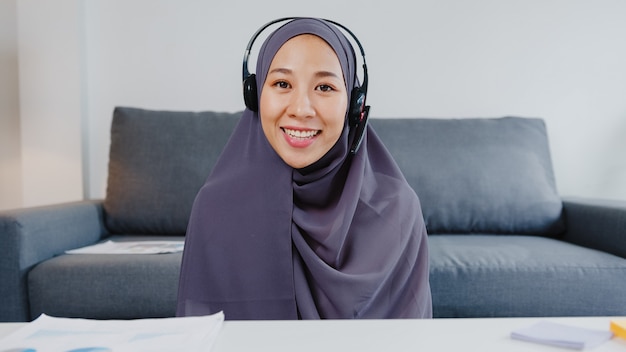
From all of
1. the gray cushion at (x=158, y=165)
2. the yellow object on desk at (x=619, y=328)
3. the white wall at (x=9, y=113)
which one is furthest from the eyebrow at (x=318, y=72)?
the white wall at (x=9, y=113)

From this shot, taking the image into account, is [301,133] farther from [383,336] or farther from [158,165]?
[158,165]

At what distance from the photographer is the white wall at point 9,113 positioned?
2.81 meters

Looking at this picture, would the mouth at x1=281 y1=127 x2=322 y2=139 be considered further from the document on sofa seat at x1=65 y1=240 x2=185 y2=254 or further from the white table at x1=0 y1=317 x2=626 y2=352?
the document on sofa seat at x1=65 y1=240 x2=185 y2=254

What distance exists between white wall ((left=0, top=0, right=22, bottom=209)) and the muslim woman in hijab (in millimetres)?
2101

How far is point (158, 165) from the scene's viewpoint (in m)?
2.37

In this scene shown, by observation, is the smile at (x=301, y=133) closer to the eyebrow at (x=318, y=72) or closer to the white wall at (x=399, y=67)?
the eyebrow at (x=318, y=72)

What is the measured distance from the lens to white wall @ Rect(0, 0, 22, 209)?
2.81m

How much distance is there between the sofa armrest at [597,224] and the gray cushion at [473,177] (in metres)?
0.06

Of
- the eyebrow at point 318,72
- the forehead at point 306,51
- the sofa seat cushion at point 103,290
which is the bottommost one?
the sofa seat cushion at point 103,290

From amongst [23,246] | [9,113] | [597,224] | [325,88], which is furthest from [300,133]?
[9,113]

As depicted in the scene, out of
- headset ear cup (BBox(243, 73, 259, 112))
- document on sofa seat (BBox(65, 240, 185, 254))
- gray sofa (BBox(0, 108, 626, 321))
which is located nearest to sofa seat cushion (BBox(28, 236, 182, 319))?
gray sofa (BBox(0, 108, 626, 321))

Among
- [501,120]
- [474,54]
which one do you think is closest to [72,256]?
[501,120]

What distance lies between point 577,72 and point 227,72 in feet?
6.24

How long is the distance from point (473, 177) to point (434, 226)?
0.92 feet
